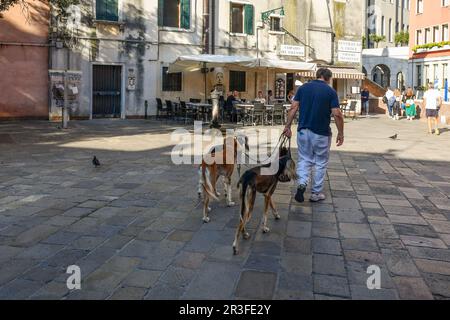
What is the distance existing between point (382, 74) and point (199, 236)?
1835 inches

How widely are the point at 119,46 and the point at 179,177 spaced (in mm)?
13242

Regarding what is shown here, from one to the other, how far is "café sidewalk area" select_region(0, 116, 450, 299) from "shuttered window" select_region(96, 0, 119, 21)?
1154 centimetres

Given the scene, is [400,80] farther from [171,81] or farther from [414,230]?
[414,230]

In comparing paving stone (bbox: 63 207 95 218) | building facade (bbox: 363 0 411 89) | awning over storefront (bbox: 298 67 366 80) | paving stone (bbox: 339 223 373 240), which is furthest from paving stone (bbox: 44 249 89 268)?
building facade (bbox: 363 0 411 89)

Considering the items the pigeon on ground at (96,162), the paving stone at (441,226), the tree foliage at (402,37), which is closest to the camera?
the paving stone at (441,226)

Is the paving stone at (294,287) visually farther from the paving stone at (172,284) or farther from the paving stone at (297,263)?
the paving stone at (172,284)

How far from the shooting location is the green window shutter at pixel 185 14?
69.1 ft

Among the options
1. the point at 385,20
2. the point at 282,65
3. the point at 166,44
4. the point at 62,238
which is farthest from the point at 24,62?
the point at 385,20

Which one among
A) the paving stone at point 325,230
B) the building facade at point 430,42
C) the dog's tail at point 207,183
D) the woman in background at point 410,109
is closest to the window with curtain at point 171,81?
the woman in background at point 410,109

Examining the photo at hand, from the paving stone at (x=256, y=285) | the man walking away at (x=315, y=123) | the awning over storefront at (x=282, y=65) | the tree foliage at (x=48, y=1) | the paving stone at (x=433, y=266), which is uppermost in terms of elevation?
the tree foliage at (x=48, y=1)

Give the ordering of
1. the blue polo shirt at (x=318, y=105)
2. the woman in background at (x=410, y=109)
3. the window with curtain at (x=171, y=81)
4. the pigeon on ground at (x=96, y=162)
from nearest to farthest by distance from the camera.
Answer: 1. the blue polo shirt at (x=318, y=105)
2. the pigeon on ground at (x=96, y=162)
3. the window with curtain at (x=171, y=81)
4. the woman in background at (x=410, y=109)

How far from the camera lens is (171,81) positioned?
69.1 ft

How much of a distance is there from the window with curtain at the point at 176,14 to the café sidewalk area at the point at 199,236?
1294 centimetres

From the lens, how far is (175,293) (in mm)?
3498
